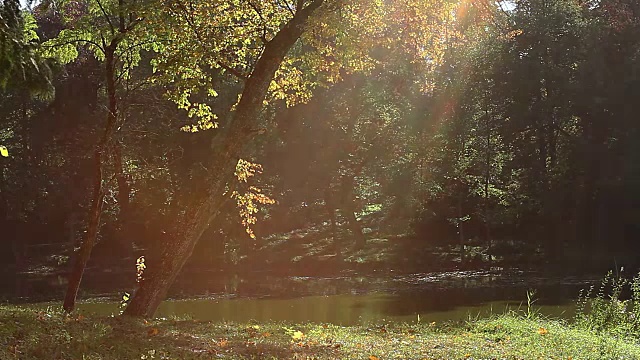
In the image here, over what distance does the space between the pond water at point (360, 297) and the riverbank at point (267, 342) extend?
3.96 meters

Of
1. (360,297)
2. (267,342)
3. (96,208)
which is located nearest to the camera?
(267,342)

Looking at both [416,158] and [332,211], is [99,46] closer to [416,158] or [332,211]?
[416,158]

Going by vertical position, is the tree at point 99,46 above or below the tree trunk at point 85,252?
above

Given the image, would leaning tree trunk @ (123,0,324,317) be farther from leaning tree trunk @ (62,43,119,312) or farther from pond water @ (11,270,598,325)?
pond water @ (11,270,598,325)

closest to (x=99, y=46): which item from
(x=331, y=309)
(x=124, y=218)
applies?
A: (x=331, y=309)

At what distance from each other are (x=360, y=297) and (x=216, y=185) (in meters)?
9.59

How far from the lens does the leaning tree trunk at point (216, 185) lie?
7629mm

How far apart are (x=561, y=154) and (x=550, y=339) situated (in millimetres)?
20258

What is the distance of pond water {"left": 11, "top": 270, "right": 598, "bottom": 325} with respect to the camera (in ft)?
43.8

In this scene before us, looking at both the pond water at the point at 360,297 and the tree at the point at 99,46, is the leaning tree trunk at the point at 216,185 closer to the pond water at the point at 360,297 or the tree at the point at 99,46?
the tree at the point at 99,46

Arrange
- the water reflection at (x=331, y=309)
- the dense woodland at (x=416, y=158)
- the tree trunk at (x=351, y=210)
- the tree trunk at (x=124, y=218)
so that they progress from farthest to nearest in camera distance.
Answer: the tree trunk at (x=351, y=210) → the tree trunk at (x=124, y=218) → the dense woodland at (x=416, y=158) → the water reflection at (x=331, y=309)

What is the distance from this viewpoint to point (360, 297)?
54.5ft

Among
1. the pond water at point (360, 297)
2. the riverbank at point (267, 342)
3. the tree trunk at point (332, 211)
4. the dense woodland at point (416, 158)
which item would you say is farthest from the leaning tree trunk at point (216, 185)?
the tree trunk at point (332, 211)

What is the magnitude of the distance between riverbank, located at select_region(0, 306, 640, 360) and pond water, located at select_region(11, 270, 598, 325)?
13.0 feet
